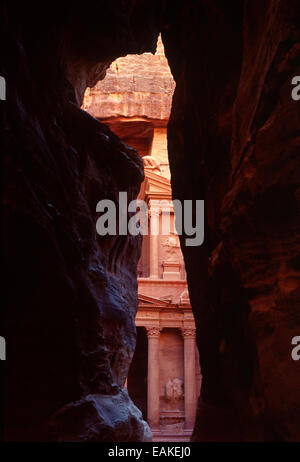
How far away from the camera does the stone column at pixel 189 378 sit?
20.9 metres

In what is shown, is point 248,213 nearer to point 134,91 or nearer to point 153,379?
point 153,379

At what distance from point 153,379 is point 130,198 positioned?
13.0 m

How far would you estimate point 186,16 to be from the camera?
8.23 metres

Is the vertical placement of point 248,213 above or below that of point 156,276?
below

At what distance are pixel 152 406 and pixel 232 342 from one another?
16.5 m

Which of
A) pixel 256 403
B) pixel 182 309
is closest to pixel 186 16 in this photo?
pixel 256 403

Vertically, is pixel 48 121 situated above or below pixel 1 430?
above

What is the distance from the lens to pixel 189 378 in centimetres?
2166

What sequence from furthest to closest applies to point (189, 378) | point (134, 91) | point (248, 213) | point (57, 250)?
point (134, 91) < point (189, 378) < point (57, 250) < point (248, 213)

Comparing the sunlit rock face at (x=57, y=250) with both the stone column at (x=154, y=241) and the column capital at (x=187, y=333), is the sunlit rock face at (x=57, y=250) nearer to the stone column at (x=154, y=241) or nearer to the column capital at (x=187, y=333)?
the column capital at (x=187, y=333)

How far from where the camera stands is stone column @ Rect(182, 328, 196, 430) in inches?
822

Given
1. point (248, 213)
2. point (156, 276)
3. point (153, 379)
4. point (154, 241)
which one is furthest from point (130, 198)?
point (154, 241)

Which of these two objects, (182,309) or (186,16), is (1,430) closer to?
(186,16)

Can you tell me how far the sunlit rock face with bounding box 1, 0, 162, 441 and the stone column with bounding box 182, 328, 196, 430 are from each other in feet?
40.9
